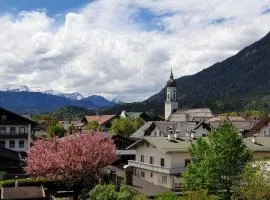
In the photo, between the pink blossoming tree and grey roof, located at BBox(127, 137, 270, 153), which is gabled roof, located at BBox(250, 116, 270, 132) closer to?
grey roof, located at BBox(127, 137, 270, 153)

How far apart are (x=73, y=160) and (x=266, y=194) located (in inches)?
894

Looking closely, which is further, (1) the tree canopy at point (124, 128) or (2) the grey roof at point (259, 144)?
(1) the tree canopy at point (124, 128)

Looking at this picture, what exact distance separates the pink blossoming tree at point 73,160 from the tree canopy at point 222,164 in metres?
15.1

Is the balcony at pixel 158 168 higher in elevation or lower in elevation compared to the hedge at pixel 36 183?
higher

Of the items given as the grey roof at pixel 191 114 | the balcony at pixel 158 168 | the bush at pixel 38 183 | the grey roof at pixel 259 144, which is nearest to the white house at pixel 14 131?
the balcony at pixel 158 168

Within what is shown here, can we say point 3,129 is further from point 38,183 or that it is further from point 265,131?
point 265,131

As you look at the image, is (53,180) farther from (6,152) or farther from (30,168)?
(6,152)

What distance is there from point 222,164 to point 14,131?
50.7 metres

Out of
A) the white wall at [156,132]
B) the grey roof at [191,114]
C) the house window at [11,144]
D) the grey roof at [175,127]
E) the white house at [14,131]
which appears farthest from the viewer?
the grey roof at [191,114]

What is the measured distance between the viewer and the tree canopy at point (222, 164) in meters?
40.5

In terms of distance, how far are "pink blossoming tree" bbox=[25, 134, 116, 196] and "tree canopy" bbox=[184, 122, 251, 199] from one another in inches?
594

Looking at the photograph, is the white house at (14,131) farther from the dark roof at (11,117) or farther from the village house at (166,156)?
the village house at (166,156)

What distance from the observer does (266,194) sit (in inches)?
1478

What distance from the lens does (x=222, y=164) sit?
40.7 m
